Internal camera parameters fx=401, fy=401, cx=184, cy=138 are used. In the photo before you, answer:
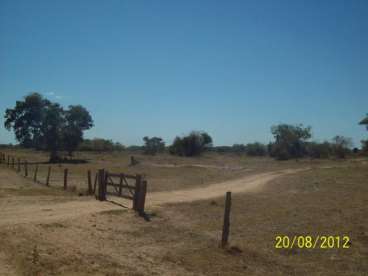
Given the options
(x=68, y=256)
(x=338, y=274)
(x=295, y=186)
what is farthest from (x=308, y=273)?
(x=295, y=186)

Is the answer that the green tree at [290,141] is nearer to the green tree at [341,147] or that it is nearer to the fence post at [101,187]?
the green tree at [341,147]

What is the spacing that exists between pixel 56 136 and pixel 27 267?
205 ft

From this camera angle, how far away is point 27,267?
28.1 feet

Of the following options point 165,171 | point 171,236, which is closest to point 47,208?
point 171,236

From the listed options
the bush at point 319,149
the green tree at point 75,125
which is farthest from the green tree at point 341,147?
the green tree at point 75,125

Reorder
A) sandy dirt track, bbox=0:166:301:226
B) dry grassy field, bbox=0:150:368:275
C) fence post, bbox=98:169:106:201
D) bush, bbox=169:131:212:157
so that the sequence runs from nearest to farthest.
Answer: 1. dry grassy field, bbox=0:150:368:275
2. sandy dirt track, bbox=0:166:301:226
3. fence post, bbox=98:169:106:201
4. bush, bbox=169:131:212:157

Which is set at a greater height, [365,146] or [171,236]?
[365,146]

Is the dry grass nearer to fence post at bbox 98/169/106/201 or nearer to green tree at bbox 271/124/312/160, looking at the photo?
fence post at bbox 98/169/106/201
